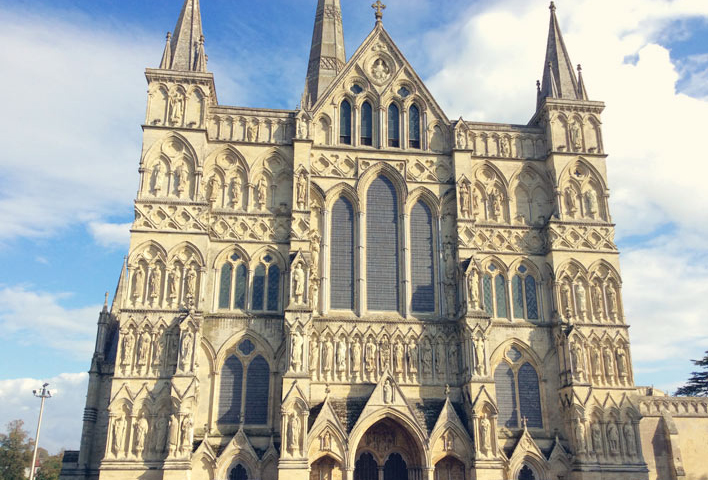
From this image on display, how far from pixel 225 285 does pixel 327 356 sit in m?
5.16

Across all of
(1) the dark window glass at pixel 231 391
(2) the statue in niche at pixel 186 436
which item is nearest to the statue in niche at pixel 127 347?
(2) the statue in niche at pixel 186 436

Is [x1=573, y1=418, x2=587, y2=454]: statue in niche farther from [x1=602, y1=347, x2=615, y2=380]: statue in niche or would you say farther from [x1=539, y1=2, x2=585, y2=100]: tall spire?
[x1=539, y1=2, x2=585, y2=100]: tall spire

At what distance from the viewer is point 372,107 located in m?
30.3

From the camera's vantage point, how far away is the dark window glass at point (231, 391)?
2519 centimetres

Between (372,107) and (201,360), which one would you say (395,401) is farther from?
(372,107)

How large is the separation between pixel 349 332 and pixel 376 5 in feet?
54.0

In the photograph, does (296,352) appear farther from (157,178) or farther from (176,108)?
(176,108)

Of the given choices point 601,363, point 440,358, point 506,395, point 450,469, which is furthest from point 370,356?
point 601,363

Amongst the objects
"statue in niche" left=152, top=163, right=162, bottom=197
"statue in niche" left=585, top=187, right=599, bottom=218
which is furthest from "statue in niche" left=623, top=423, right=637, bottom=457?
"statue in niche" left=152, top=163, right=162, bottom=197

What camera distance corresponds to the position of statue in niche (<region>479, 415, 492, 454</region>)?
24.6 meters

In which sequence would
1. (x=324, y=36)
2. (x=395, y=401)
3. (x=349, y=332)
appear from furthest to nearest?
(x=324, y=36)
(x=349, y=332)
(x=395, y=401)

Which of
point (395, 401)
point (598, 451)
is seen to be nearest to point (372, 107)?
point (395, 401)

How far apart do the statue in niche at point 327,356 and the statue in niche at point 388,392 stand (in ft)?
7.82

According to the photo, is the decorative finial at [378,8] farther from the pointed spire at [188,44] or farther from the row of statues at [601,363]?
the row of statues at [601,363]
